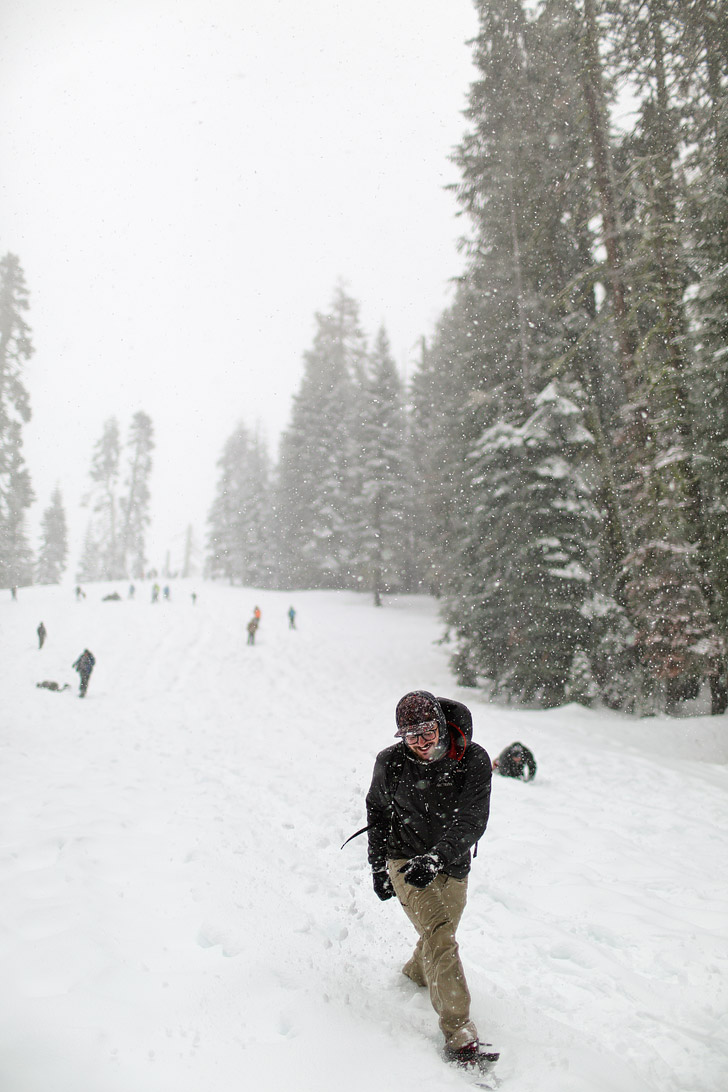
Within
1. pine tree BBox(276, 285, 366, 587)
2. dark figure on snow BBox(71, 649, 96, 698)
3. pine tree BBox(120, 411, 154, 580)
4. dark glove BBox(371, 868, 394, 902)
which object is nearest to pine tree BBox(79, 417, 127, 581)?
pine tree BBox(120, 411, 154, 580)

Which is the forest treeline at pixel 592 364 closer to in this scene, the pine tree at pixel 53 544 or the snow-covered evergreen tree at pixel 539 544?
the snow-covered evergreen tree at pixel 539 544

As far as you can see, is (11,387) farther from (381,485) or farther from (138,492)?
(138,492)

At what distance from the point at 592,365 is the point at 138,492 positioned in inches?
2268

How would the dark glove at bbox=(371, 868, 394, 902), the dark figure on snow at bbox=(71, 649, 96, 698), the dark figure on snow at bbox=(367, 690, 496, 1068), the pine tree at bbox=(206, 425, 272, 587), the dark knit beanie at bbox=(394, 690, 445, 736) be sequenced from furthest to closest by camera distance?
the pine tree at bbox=(206, 425, 272, 587)
the dark figure on snow at bbox=(71, 649, 96, 698)
the dark glove at bbox=(371, 868, 394, 902)
the dark knit beanie at bbox=(394, 690, 445, 736)
the dark figure on snow at bbox=(367, 690, 496, 1068)

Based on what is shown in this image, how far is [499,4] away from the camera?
15.7m

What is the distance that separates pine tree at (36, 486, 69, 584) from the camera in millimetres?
62125

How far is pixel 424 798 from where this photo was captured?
3436 mm

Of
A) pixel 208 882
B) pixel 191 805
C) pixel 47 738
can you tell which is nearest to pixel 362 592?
pixel 47 738

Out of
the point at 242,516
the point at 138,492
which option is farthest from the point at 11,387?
the point at 138,492

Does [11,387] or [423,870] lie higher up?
[11,387]

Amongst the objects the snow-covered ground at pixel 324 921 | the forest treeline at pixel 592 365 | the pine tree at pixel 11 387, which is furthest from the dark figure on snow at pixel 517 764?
the pine tree at pixel 11 387

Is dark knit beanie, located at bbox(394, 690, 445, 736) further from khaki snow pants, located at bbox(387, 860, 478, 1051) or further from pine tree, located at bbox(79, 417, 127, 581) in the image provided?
pine tree, located at bbox(79, 417, 127, 581)

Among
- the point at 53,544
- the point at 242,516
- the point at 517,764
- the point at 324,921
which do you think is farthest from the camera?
the point at 53,544

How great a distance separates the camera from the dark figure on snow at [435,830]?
10.4ft
